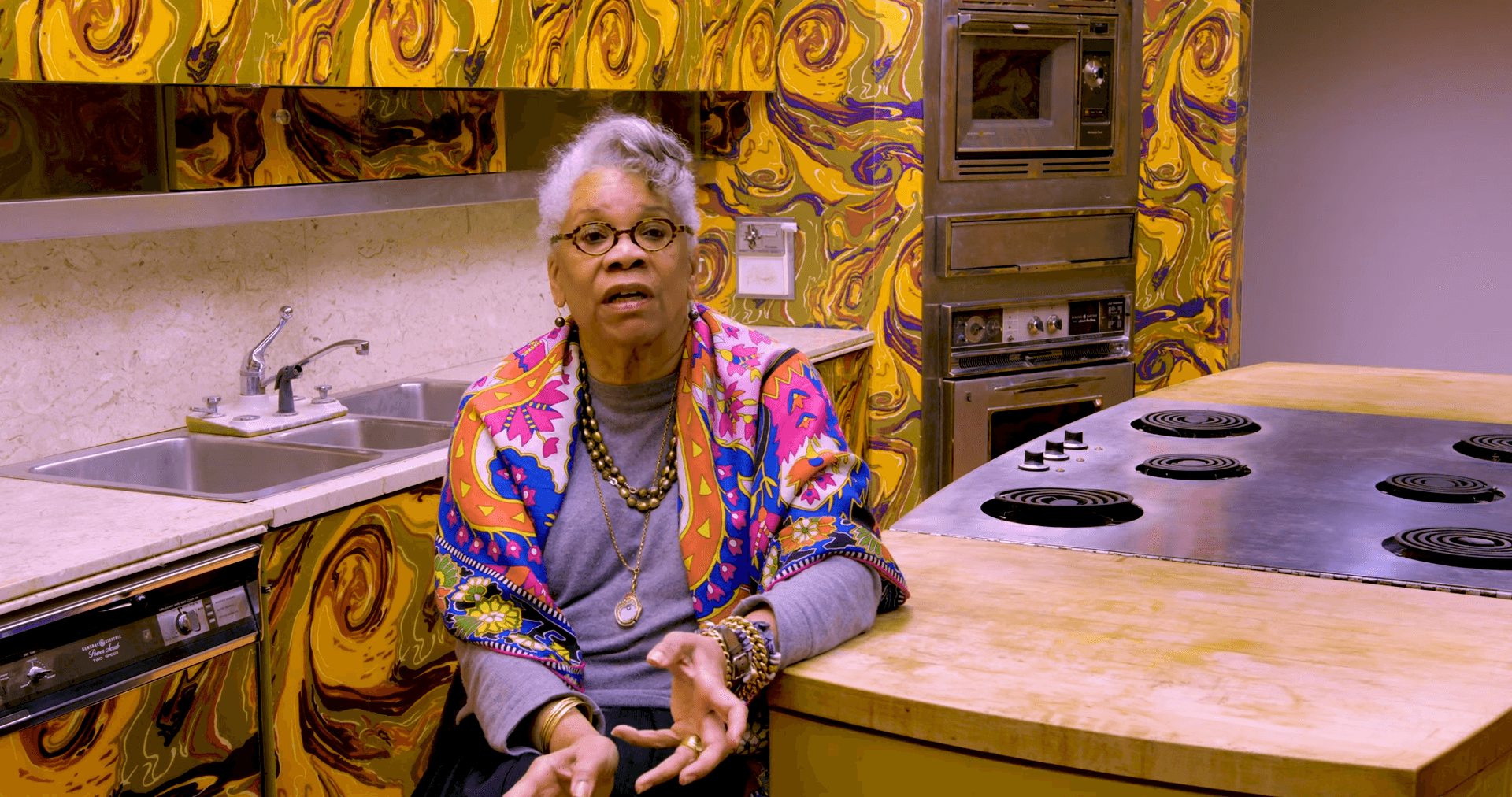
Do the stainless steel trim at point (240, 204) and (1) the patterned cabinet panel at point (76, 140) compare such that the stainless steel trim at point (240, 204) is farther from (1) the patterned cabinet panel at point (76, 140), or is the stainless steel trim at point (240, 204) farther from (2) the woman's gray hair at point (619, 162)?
(2) the woman's gray hair at point (619, 162)

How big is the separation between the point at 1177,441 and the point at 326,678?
1.46 meters

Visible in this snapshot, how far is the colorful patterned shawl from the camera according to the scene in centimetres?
151

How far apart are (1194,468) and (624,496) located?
0.95 meters

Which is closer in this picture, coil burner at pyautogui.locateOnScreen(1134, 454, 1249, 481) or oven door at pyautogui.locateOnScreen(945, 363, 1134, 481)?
coil burner at pyautogui.locateOnScreen(1134, 454, 1249, 481)

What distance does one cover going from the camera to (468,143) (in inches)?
123

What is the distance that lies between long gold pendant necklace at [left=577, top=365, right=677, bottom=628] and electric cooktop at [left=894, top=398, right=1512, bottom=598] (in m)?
0.38

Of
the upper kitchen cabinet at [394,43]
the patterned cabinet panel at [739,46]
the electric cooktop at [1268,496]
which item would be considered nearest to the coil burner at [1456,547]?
the electric cooktop at [1268,496]

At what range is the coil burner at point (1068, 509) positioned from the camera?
185 cm

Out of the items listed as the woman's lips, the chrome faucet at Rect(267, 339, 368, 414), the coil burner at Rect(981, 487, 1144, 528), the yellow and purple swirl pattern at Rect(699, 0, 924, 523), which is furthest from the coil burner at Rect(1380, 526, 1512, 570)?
the yellow and purple swirl pattern at Rect(699, 0, 924, 523)

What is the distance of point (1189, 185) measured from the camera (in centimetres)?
419

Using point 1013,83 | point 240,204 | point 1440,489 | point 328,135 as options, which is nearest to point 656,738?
point 1440,489

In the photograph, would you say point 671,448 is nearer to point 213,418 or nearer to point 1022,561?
point 1022,561

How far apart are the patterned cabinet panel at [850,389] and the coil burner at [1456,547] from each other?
6.39 ft

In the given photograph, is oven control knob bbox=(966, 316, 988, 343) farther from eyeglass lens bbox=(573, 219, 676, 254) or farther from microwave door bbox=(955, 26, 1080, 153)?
eyeglass lens bbox=(573, 219, 676, 254)
